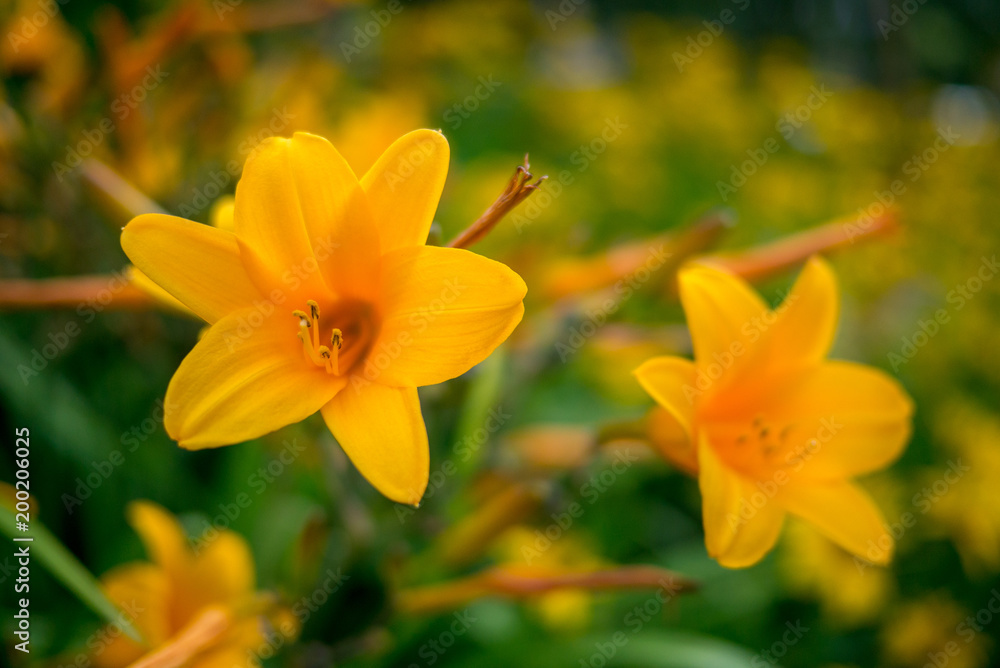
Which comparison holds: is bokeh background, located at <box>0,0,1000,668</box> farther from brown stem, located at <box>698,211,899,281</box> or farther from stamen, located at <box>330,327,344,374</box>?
stamen, located at <box>330,327,344,374</box>

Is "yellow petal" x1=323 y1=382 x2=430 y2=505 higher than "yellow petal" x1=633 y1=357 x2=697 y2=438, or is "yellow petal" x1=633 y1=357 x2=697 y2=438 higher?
"yellow petal" x1=323 y1=382 x2=430 y2=505

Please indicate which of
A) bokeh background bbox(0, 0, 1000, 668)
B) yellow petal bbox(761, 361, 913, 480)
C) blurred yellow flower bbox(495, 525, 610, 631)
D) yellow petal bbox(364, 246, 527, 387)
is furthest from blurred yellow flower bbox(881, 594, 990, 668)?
yellow petal bbox(364, 246, 527, 387)

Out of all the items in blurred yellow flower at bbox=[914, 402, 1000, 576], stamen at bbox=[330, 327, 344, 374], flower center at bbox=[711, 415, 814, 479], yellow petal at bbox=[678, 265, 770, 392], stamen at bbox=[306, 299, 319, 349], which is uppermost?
stamen at bbox=[306, 299, 319, 349]

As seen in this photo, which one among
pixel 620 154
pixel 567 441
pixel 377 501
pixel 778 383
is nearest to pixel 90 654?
pixel 377 501

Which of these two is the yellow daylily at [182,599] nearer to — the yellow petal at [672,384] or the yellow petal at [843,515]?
the yellow petal at [672,384]

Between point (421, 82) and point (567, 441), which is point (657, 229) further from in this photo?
point (567, 441)

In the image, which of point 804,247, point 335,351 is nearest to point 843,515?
point 804,247

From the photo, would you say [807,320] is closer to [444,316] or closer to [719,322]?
[719,322]

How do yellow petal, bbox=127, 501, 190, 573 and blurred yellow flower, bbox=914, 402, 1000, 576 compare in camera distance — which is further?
blurred yellow flower, bbox=914, 402, 1000, 576

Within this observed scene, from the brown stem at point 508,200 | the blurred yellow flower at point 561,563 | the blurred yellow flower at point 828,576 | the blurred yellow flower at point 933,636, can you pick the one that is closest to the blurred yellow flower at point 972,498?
the blurred yellow flower at point 933,636
